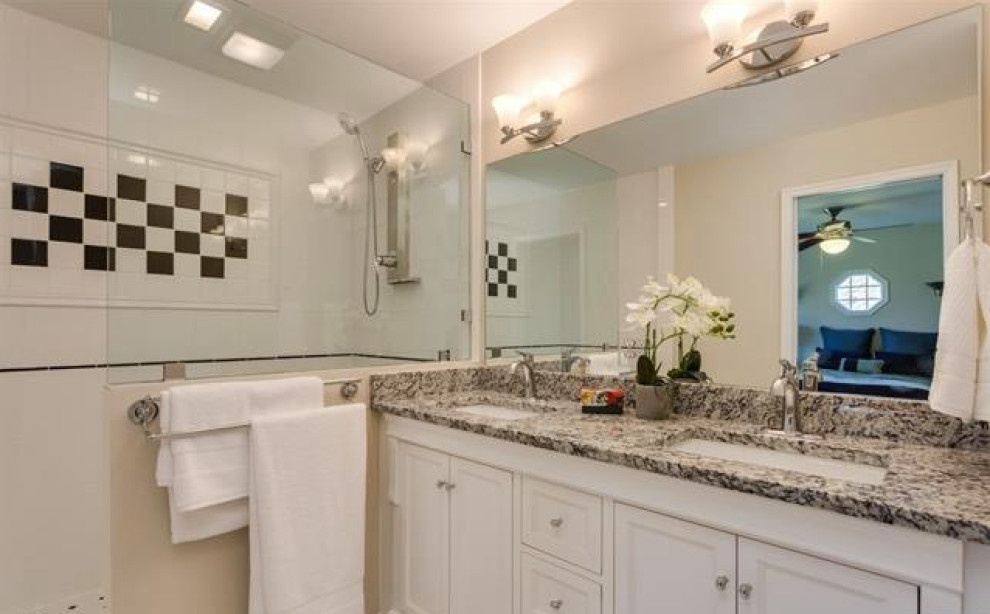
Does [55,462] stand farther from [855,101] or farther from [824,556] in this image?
[855,101]

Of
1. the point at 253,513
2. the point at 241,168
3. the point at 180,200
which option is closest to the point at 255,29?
the point at 241,168

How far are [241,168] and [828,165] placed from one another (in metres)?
2.04

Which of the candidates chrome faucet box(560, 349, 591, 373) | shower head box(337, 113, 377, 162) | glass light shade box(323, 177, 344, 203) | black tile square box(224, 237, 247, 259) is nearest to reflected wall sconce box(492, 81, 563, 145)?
shower head box(337, 113, 377, 162)

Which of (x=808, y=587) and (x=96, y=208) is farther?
(x=96, y=208)

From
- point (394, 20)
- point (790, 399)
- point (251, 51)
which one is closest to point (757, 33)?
point (790, 399)

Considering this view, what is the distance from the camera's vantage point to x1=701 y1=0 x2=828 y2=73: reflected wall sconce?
1381 mm

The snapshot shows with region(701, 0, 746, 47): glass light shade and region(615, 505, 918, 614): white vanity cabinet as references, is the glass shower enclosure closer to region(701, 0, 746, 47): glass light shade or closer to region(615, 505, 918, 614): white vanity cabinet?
region(701, 0, 746, 47): glass light shade

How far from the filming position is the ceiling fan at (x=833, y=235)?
4.43 ft

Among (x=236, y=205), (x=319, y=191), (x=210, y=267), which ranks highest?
(x=319, y=191)

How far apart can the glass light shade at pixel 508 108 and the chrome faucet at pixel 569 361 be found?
100cm

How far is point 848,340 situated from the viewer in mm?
1349

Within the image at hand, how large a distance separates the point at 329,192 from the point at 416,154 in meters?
0.44

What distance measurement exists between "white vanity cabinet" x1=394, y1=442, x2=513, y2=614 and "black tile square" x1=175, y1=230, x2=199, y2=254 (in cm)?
105

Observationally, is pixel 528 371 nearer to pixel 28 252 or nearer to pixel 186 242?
pixel 186 242
